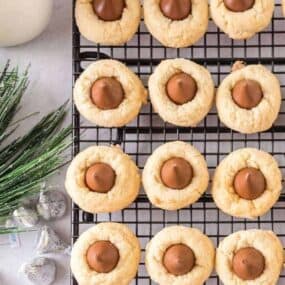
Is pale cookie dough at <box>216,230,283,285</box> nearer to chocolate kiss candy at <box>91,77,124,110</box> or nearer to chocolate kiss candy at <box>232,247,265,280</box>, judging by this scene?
chocolate kiss candy at <box>232,247,265,280</box>

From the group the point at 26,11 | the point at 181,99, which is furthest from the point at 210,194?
the point at 26,11

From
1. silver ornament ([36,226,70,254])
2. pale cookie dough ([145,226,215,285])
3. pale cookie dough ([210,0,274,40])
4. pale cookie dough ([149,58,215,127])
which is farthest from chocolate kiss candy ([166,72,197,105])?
silver ornament ([36,226,70,254])

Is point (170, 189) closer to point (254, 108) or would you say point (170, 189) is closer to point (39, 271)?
point (254, 108)

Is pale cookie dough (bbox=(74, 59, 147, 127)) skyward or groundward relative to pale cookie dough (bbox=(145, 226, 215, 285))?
skyward

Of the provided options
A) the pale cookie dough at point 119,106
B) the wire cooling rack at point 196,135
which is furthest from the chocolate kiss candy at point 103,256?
the pale cookie dough at point 119,106

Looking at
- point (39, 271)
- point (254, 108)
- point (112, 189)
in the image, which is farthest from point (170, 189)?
point (39, 271)

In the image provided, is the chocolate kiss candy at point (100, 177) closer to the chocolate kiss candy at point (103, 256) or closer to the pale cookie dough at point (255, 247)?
the chocolate kiss candy at point (103, 256)

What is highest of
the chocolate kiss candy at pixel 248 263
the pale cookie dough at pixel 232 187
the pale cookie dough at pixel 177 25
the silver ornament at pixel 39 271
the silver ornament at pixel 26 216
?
the pale cookie dough at pixel 177 25
